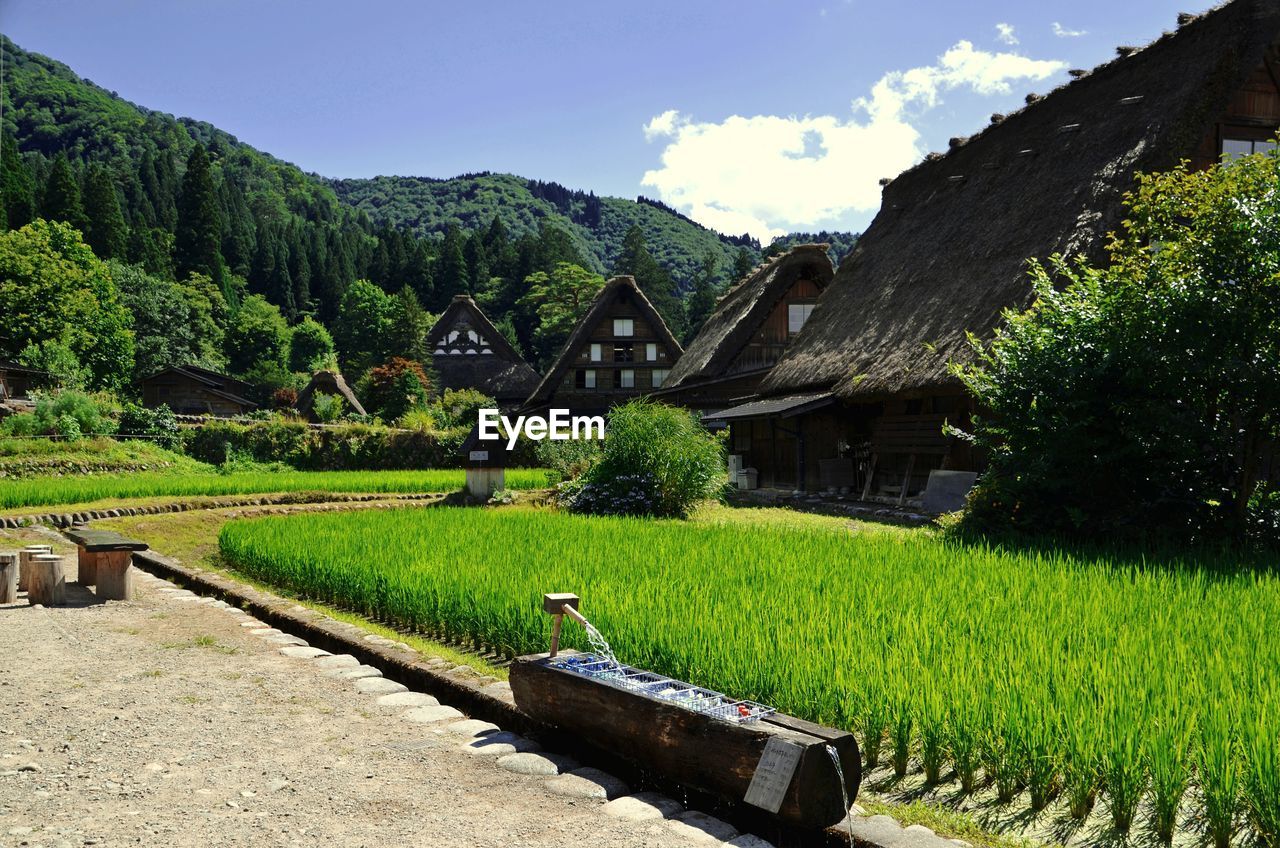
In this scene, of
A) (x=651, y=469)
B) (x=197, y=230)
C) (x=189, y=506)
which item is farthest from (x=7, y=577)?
(x=197, y=230)

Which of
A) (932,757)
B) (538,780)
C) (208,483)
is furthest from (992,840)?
(208,483)

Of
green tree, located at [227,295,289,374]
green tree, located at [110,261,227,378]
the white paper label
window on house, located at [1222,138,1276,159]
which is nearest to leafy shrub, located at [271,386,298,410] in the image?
green tree, located at [110,261,227,378]

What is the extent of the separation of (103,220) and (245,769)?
181ft

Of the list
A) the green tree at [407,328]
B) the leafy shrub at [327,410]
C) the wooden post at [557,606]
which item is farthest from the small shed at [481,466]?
the green tree at [407,328]

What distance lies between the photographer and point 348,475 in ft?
62.8

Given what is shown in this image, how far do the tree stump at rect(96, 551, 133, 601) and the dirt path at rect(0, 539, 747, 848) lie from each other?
1.92 m

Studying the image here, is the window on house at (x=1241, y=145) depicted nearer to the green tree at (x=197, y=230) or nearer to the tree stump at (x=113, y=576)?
the tree stump at (x=113, y=576)

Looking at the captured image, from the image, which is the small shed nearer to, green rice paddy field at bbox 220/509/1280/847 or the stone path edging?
the stone path edging

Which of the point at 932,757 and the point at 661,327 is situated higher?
the point at 661,327

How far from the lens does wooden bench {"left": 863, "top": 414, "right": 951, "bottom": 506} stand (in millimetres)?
12680

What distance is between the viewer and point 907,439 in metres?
13.4

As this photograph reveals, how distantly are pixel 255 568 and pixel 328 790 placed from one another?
18.7 ft

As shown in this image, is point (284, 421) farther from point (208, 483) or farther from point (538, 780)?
point (538, 780)

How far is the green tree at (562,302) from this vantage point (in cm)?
4466
